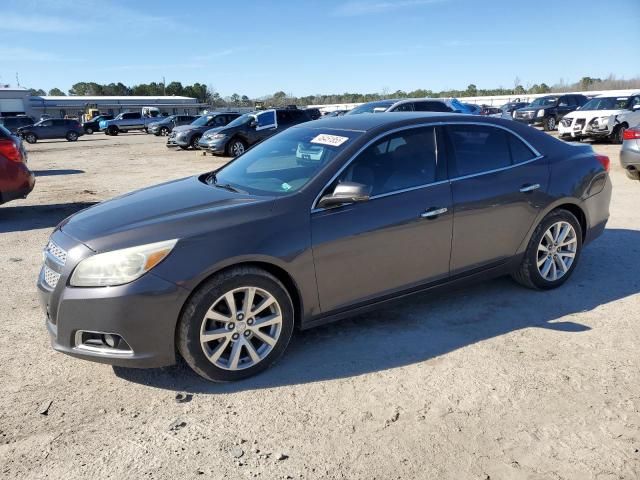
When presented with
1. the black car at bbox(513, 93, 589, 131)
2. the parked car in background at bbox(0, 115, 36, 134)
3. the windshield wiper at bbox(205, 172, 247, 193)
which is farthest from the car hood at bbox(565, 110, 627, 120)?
the parked car in background at bbox(0, 115, 36, 134)

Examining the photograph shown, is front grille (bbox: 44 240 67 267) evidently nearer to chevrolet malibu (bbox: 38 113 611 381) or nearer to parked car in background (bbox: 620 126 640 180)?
chevrolet malibu (bbox: 38 113 611 381)

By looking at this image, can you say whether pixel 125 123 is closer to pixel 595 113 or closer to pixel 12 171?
pixel 595 113

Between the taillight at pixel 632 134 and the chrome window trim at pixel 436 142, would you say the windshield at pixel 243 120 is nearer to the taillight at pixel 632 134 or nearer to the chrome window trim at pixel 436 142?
the taillight at pixel 632 134

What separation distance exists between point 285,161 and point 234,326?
1.49 metres

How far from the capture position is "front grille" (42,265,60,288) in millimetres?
3217

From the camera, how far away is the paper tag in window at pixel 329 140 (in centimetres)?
387

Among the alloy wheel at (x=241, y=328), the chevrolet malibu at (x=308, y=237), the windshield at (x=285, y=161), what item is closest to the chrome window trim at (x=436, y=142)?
the chevrolet malibu at (x=308, y=237)

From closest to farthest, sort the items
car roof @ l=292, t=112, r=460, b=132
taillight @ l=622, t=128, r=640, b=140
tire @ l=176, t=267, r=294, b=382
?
tire @ l=176, t=267, r=294, b=382
car roof @ l=292, t=112, r=460, b=132
taillight @ l=622, t=128, r=640, b=140

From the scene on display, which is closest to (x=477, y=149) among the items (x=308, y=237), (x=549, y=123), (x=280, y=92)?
(x=308, y=237)

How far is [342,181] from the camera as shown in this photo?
3.63 metres

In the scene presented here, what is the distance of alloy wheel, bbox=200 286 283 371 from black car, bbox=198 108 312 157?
15.5 metres

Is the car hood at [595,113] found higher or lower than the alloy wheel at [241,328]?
higher

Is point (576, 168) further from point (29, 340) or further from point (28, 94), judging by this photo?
point (28, 94)

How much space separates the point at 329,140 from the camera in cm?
399
